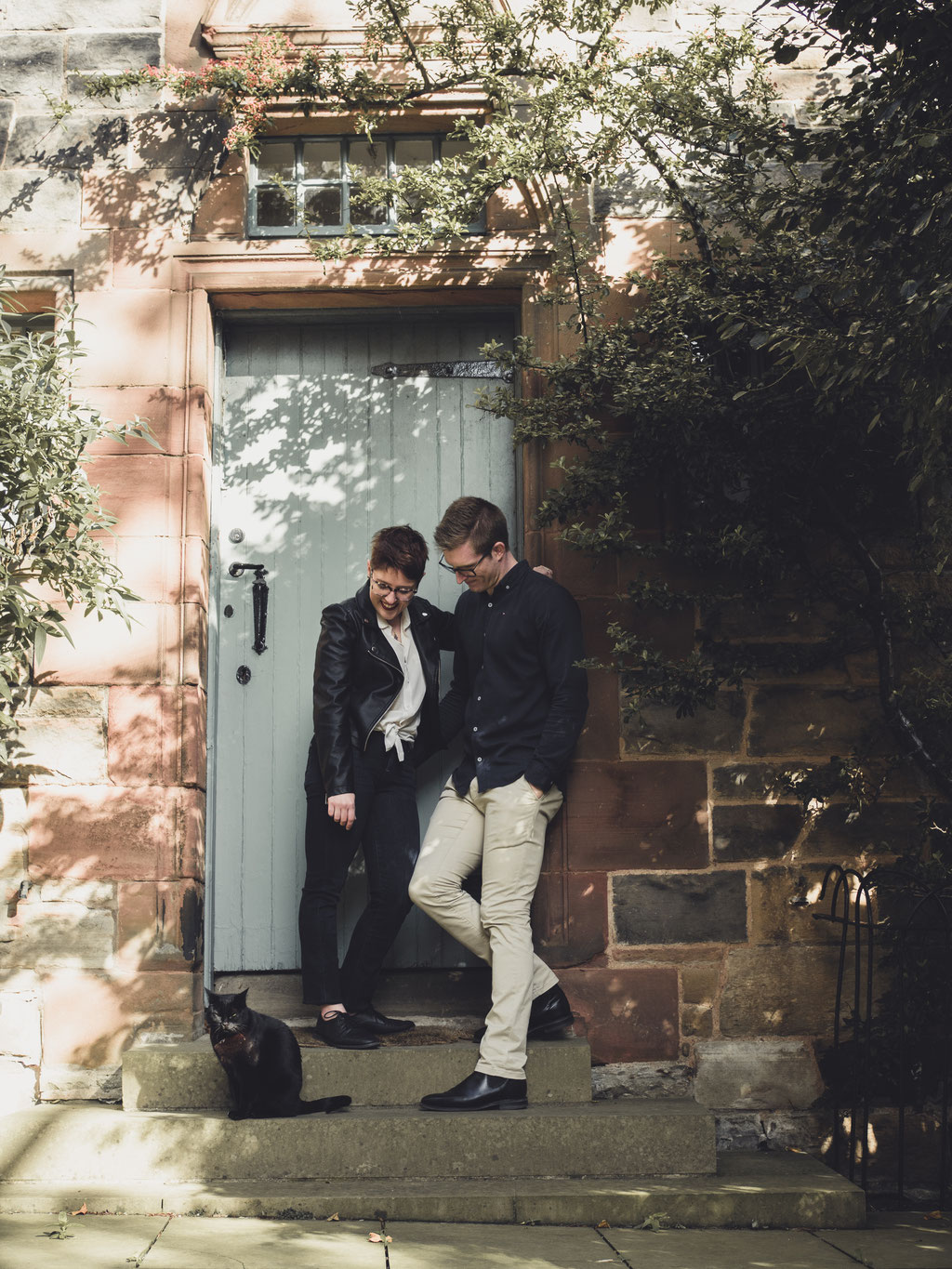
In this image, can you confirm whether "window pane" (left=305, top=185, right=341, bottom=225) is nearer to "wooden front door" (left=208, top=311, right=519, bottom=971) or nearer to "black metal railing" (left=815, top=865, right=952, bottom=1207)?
"wooden front door" (left=208, top=311, right=519, bottom=971)

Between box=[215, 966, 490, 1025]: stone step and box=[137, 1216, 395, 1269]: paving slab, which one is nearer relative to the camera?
box=[137, 1216, 395, 1269]: paving slab

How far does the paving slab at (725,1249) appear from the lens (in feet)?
10.7

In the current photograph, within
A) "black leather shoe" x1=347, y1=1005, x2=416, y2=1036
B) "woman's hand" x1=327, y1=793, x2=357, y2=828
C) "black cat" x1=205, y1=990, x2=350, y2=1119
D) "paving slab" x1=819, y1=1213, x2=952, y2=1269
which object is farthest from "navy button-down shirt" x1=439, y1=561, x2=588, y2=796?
"paving slab" x1=819, y1=1213, x2=952, y2=1269

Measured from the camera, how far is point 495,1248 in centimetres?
334

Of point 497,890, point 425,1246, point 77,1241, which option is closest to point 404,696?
point 497,890

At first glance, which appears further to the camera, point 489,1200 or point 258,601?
point 258,601

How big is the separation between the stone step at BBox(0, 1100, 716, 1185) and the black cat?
2.0 inches

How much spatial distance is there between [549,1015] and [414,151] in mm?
3487

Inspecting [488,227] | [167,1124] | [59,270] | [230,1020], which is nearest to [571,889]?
[230,1020]

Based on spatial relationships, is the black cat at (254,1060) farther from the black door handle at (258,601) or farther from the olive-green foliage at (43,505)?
the black door handle at (258,601)

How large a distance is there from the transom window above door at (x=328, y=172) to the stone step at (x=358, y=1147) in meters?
3.40

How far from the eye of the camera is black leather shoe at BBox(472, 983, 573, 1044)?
4.25 meters

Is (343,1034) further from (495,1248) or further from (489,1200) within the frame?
(495,1248)

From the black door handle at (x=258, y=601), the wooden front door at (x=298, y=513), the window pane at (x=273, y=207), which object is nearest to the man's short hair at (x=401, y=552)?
the wooden front door at (x=298, y=513)
